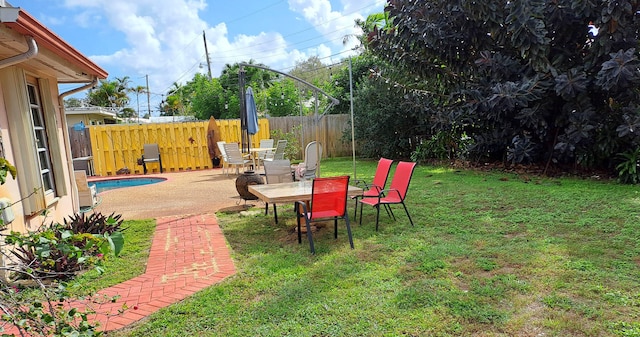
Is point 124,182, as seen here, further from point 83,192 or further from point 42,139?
point 42,139

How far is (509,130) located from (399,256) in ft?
22.1

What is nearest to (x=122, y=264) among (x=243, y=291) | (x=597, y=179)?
(x=243, y=291)

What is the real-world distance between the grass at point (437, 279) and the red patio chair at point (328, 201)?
1.11 feet

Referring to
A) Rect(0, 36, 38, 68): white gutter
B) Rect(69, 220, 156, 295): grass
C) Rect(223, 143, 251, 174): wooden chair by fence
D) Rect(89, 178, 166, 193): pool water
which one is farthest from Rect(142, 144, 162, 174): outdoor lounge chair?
Rect(0, 36, 38, 68): white gutter

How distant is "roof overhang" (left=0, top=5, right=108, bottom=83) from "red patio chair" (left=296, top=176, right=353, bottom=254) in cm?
282

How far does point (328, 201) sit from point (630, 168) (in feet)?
20.3

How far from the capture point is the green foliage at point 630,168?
6898 millimetres

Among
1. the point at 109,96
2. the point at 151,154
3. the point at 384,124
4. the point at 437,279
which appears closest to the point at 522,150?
the point at 384,124

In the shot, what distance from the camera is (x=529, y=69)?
8.20m

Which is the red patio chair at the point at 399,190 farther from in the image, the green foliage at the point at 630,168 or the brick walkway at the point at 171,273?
the green foliage at the point at 630,168

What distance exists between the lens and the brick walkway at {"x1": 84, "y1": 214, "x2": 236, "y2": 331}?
2.97 meters

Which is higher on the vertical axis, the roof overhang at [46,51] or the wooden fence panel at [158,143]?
the roof overhang at [46,51]

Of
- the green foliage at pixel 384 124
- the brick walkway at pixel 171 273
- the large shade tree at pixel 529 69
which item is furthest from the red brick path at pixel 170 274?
the green foliage at pixel 384 124

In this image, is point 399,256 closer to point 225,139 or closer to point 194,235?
point 194,235
